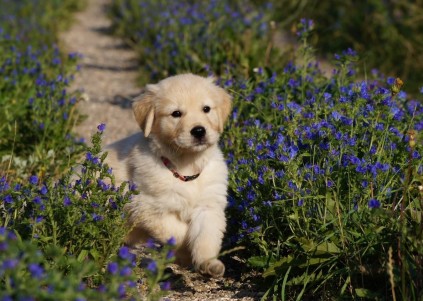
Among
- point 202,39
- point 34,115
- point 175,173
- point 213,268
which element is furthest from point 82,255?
point 202,39

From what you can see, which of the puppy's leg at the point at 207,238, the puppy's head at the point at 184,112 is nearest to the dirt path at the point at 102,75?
the puppy's head at the point at 184,112

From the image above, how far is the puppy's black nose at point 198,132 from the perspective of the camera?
412 cm

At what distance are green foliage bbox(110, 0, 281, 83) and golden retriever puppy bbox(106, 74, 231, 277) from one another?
5.63 feet

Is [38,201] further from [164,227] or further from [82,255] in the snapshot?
[164,227]

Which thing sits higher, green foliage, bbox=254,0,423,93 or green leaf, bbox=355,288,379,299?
green foliage, bbox=254,0,423,93

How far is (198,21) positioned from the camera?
7.91 meters

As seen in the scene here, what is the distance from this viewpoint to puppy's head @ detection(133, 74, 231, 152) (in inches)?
163

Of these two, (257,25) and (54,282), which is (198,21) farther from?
(54,282)

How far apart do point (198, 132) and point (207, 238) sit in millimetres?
635

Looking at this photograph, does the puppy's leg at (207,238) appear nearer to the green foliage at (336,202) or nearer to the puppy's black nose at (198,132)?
the green foliage at (336,202)

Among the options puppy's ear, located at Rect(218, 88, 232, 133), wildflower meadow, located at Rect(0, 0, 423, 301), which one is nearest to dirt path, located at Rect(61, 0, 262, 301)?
wildflower meadow, located at Rect(0, 0, 423, 301)

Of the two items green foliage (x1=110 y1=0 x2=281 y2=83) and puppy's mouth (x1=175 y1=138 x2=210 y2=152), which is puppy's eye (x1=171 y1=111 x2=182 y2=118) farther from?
green foliage (x1=110 y1=0 x2=281 y2=83)

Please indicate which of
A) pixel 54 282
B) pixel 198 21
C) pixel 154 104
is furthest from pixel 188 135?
pixel 198 21

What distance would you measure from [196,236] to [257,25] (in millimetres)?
4356
